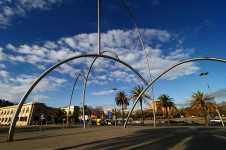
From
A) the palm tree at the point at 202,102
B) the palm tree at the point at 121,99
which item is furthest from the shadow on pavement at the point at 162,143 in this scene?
the palm tree at the point at 121,99

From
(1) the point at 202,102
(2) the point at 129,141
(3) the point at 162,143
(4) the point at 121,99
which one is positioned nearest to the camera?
(3) the point at 162,143

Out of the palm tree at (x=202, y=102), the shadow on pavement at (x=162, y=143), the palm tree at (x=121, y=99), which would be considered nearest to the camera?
the shadow on pavement at (x=162, y=143)

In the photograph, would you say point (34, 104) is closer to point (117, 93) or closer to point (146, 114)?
point (117, 93)

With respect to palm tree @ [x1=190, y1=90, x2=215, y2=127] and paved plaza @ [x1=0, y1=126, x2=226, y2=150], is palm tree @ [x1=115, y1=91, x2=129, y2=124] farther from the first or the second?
paved plaza @ [x1=0, y1=126, x2=226, y2=150]

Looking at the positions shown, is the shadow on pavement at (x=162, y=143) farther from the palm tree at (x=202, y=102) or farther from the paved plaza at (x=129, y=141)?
the palm tree at (x=202, y=102)

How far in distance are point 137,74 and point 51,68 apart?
1635cm

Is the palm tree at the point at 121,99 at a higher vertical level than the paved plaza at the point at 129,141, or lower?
higher

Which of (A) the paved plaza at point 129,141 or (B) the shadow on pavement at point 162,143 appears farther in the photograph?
(A) the paved plaza at point 129,141

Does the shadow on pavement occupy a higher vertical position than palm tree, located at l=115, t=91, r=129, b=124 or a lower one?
lower

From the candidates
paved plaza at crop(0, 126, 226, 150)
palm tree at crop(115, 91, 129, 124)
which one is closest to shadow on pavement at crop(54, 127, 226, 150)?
paved plaza at crop(0, 126, 226, 150)

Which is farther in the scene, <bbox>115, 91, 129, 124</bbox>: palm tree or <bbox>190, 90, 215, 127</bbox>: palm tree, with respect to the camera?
<bbox>115, 91, 129, 124</bbox>: palm tree

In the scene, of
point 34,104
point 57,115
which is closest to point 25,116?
point 34,104

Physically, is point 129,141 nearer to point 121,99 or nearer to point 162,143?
point 162,143

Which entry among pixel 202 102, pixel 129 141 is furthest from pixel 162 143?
pixel 202 102
